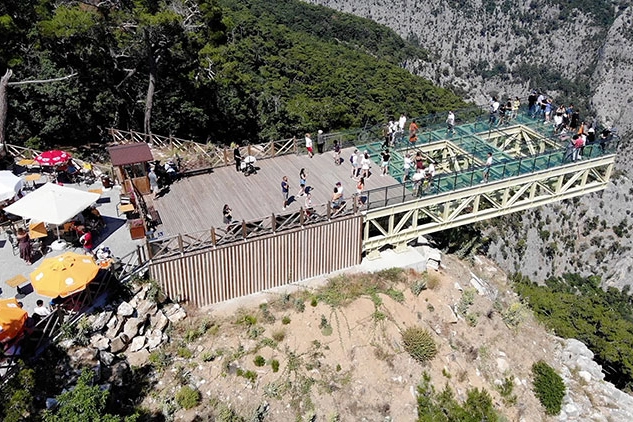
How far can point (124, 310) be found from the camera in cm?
1759

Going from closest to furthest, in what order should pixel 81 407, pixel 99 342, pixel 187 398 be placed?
1. pixel 81 407
2. pixel 187 398
3. pixel 99 342

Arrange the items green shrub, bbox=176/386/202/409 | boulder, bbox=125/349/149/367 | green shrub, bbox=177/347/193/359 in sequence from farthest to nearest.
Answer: green shrub, bbox=177/347/193/359 → boulder, bbox=125/349/149/367 → green shrub, bbox=176/386/202/409

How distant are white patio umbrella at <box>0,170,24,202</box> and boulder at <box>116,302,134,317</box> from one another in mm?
7362

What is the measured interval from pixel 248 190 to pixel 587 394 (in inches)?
679

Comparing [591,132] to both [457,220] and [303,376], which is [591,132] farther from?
[303,376]

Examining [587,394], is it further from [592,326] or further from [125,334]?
[125,334]

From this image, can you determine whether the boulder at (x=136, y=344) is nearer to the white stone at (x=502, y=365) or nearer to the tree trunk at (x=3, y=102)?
the white stone at (x=502, y=365)

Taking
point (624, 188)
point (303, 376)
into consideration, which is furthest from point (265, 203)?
point (624, 188)

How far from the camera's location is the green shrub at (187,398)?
16.4 metres

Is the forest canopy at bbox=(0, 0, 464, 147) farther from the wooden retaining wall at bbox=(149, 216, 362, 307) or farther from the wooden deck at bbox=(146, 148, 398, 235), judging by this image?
the wooden retaining wall at bbox=(149, 216, 362, 307)

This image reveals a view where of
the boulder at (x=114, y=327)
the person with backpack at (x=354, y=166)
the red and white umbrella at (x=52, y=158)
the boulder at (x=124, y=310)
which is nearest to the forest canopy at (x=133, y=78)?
the red and white umbrella at (x=52, y=158)

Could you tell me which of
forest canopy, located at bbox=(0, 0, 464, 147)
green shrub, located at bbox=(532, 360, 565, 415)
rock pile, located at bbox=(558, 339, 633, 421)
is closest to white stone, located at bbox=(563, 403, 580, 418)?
rock pile, located at bbox=(558, 339, 633, 421)

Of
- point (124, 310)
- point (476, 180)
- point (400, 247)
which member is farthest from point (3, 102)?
point (476, 180)

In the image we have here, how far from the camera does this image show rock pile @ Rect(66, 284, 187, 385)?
16.5 meters
